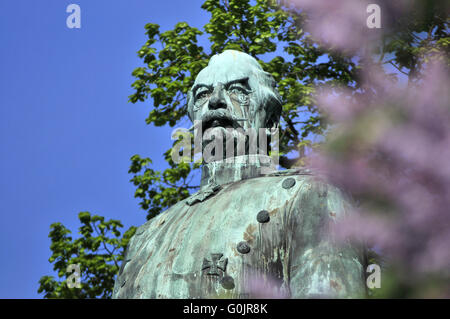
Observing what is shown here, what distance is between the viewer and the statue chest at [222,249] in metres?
4.72

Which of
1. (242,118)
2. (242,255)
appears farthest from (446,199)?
(242,118)

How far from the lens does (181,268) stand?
5.00 m

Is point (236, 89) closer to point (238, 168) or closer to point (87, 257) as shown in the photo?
point (238, 168)

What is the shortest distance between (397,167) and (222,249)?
3.33m

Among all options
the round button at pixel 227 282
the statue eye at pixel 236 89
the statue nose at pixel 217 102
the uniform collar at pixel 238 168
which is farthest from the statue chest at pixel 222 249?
the statue eye at pixel 236 89

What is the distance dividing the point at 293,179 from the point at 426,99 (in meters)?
3.42

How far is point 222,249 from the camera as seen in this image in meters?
4.89

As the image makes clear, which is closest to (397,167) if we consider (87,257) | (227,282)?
(227,282)

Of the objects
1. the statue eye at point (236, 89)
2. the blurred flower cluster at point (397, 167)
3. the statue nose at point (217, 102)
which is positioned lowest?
the blurred flower cluster at point (397, 167)

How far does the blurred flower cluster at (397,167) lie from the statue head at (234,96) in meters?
3.80

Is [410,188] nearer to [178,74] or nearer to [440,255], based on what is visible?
[440,255]

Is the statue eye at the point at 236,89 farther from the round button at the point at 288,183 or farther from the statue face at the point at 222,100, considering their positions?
the round button at the point at 288,183

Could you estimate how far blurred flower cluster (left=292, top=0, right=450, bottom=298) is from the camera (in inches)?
61.0
